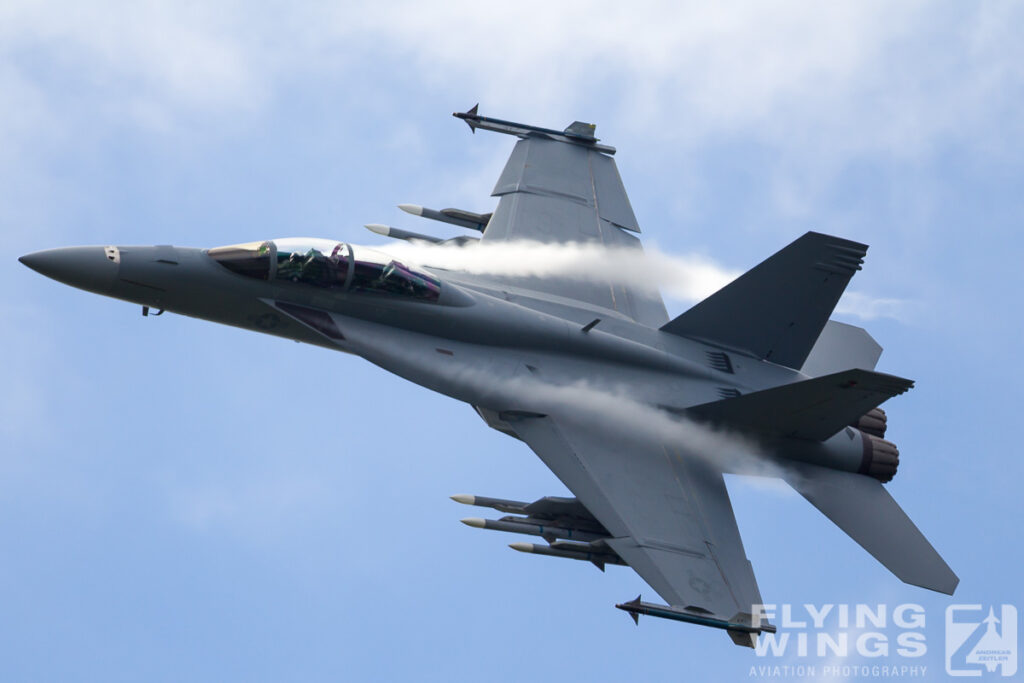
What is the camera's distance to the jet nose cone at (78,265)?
15578 mm

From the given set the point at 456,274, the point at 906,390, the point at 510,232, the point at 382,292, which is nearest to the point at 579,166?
the point at 510,232

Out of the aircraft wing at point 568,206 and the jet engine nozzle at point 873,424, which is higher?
the aircraft wing at point 568,206

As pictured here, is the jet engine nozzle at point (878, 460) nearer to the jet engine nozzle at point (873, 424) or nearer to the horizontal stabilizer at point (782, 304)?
the jet engine nozzle at point (873, 424)

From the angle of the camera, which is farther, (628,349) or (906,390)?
(628,349)

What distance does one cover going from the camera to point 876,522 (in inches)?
702

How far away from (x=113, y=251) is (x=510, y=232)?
6.74 meters

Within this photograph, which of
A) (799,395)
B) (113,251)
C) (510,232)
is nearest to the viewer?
(113,251)

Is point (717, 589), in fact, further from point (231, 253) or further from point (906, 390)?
point (231, 253)

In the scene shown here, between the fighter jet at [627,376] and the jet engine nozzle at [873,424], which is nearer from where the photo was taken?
the fighter jet at [627,376]

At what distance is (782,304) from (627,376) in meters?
2.68

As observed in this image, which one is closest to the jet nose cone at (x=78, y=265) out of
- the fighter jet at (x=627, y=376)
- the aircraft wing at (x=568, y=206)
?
the fighter jet at (x=627, y=376)

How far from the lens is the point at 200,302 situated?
16188 mm

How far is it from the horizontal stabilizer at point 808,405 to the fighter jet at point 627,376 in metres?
0.03

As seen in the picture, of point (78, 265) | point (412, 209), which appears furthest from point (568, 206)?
point (78, 265)
